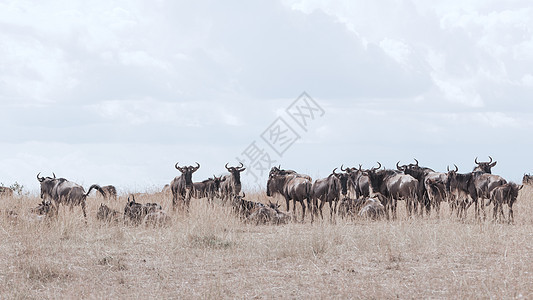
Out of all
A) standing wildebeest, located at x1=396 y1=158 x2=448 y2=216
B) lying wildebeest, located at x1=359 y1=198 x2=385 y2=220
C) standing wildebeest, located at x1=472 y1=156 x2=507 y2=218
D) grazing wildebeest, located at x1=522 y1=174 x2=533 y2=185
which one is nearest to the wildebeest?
lying wildebeest, located at x1=359 y1=198 x2=385 y2=220

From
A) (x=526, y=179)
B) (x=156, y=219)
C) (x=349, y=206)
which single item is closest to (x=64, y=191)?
(x=156, y=219)

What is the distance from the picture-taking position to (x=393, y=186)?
17047 mm

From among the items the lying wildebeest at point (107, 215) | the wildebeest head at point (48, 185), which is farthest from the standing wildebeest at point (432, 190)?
the wildebeest head at point (48, 185)

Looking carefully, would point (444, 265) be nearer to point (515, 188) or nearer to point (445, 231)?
point (445, 231)

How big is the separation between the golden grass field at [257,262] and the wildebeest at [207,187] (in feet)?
14.0

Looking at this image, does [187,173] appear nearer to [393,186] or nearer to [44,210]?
[44,210]

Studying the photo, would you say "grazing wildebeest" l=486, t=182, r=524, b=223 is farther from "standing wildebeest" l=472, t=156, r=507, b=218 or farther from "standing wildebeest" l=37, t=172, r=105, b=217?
"standing wildebeest" l=37, t=172, r=105, b=217

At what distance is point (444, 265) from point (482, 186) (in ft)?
22.5

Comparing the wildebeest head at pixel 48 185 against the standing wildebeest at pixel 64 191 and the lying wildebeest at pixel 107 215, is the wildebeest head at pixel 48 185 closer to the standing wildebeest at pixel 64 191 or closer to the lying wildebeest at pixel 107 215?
the standing wildebeest at pixel 64 191

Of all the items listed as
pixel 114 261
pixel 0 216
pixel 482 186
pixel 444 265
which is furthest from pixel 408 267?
pixel 0 216

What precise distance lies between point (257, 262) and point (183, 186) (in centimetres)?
852

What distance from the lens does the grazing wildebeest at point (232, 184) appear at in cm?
1747

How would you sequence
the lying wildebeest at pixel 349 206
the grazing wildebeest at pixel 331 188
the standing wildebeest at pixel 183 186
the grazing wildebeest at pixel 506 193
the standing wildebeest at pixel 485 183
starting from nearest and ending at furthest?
the grazing wildebeest at pixel 506 193 → the standing wildebeest at pixel 485 183 → the grazing wildebeest at pixel 331 188 → the lying wildebeest at pixel 349 206 → the standing wildebeest at pixel 183 186

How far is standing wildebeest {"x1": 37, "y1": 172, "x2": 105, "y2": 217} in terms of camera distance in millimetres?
16219
